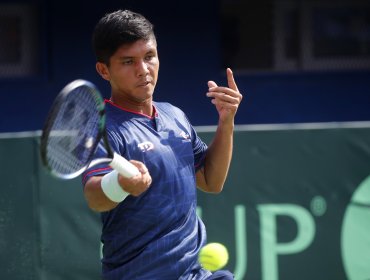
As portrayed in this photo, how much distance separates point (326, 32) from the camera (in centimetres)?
959

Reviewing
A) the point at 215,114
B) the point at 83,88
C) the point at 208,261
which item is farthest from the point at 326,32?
the point at 83,88

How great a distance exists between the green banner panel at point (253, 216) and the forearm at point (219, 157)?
7.29 ft

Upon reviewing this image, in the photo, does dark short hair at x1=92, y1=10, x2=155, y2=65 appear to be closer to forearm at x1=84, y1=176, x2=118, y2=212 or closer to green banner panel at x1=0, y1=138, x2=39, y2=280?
forearm at x1=84, y1=176, x2=118, y2=212

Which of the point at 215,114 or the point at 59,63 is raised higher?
the point at 59,63

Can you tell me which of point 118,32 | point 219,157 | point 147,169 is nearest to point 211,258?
point 219,157

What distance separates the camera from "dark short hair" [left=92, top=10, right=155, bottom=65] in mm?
3293

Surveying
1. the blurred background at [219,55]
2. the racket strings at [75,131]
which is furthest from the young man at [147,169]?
the blurred background at [219,55]

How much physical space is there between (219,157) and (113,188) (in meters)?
0.79

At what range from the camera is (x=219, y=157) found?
12.1 feet

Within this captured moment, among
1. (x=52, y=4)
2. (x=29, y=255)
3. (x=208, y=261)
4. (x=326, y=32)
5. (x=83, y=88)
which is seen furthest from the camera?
(x=326, y=32)

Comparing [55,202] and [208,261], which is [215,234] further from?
[208,261]

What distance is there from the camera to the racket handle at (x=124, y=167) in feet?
9.67

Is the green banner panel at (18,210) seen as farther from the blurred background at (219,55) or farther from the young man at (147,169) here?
the blurred background at (219,55)

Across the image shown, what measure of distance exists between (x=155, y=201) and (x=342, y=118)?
6559mm
